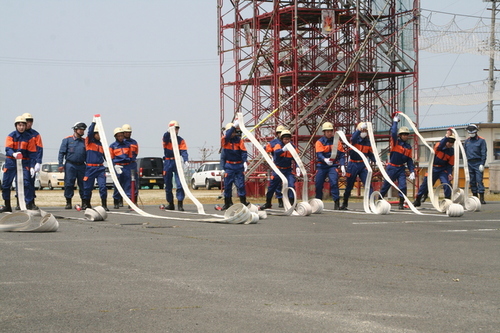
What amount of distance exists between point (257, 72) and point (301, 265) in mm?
26018

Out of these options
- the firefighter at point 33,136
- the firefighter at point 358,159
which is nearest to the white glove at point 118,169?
the firefighter at point 33,136

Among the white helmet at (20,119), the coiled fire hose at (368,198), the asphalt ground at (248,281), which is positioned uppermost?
the white helmet at (20,119)

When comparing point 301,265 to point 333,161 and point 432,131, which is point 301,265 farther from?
point 432,131

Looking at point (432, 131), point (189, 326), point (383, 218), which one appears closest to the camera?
point (189, 326)

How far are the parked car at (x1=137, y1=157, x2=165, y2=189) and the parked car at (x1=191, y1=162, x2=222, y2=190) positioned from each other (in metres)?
2.06

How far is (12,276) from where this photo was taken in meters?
7.19

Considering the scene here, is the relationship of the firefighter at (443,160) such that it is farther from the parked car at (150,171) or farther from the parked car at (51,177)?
the parked car at (51,177)

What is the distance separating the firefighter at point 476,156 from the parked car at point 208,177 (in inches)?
894

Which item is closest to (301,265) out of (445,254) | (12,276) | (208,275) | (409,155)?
(208,275)

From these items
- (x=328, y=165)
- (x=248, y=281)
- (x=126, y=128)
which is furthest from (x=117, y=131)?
(x=248, y=281)

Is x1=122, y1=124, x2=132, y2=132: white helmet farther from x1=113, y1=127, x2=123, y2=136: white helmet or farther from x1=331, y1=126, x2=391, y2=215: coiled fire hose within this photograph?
x1=331, y1=126, x2=391, y2=215: coiled fire hose

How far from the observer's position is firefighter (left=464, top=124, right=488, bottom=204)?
71.7ft

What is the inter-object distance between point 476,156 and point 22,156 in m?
12.2

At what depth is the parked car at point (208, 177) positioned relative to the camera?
44.0 meters
